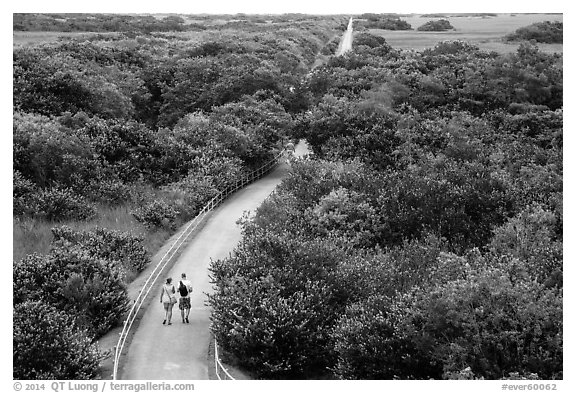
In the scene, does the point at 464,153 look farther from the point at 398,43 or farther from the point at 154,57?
the point at 154,57

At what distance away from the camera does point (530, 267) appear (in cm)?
2334

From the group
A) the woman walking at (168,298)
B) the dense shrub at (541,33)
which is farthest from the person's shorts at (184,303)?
the dense shrub at (541,33)

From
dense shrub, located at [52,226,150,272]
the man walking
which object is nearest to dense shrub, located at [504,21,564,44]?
dense shrub, located at [52,226,150,272]

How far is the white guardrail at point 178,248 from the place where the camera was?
2116cm

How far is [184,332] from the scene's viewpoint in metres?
22.6

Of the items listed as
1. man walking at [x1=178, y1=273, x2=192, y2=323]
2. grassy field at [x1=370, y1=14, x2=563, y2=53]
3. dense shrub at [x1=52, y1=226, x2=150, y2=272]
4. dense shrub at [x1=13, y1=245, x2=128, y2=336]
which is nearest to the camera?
man walking at [x1=178, y1=273, x2=192, y2=323]

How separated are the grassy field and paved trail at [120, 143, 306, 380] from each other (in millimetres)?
29830

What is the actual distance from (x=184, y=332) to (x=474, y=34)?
49.4m

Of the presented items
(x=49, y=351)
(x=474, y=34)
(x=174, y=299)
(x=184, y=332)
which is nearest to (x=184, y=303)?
(x=174, y=299)

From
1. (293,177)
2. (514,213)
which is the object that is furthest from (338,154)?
(514,213)

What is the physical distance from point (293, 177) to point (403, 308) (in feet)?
56.2

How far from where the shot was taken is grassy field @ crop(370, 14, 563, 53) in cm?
5409

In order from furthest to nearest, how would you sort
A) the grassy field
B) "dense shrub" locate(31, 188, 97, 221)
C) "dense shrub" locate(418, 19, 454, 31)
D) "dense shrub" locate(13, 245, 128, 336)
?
"dense shrub" locate(418, 19, 454, 31), the grassy field, "dense shrub" locate(31, 188, 97, 221), "dense shrub" locate(13, 245, 128, 336)

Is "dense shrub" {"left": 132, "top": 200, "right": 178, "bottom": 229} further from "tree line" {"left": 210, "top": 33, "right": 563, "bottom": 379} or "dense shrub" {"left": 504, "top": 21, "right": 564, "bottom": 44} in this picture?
"dense shrub" {"left": 504, "top": 21, "right": 564, "bottom": 44}
